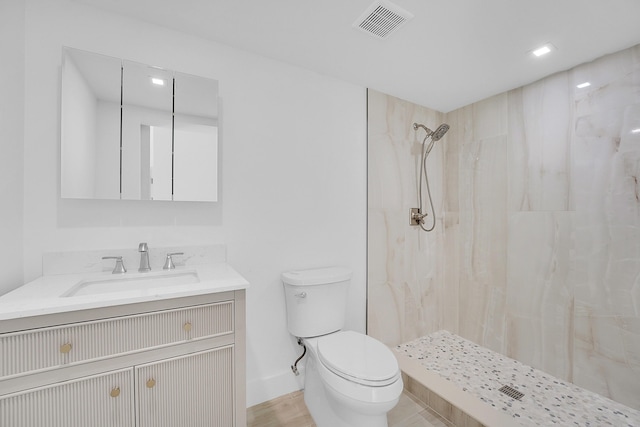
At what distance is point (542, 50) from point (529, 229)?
3.94 ft

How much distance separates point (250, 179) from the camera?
1.71m

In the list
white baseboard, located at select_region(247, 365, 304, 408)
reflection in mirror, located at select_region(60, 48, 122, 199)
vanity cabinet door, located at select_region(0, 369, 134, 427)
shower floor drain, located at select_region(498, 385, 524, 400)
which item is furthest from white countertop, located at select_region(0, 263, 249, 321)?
shower floor drain, located at select_region(498, 385, 524, 400)

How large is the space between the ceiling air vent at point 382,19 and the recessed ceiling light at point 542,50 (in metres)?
0.90

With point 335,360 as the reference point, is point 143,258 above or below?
above

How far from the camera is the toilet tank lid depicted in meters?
1.65

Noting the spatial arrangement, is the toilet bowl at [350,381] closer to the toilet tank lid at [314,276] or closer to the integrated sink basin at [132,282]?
the toilet tank lid at [314,276]

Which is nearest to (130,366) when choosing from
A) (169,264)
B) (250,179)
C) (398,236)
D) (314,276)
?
(169,264)

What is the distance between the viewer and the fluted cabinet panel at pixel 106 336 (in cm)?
87

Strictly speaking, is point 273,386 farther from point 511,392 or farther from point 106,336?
point 511,392

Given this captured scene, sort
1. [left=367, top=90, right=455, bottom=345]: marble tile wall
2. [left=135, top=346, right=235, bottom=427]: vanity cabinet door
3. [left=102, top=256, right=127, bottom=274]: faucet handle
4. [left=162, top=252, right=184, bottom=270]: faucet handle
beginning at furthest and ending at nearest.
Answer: [left=367, top=90, right=455, bottom=345]: marble tile wall, [left=162, top=252, right=184, bottom=270]: faucet handle, [left=102, top=256, right=127, bottom=274]: faucet handle, [left=135, top=346, right=235, bottom=427]: vanity cabinet door

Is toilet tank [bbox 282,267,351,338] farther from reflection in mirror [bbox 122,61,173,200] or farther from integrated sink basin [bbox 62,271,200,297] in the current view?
reflection in mirror [bbox 122,61,173,200]

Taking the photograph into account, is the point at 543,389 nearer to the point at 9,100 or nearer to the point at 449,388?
the point at 449,388

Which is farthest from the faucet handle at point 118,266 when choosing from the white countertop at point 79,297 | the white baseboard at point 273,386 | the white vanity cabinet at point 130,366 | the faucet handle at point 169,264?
the white baseboard at point 273,386

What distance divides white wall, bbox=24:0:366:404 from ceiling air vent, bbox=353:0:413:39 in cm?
54
